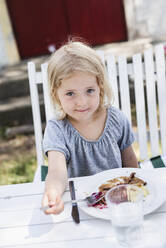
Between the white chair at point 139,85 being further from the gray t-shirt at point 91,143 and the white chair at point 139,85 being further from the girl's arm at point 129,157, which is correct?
the gray t-shirt at point 91,143

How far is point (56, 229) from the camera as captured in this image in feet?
3.27

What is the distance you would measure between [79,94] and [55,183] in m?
0.42

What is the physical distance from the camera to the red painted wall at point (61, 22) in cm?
480

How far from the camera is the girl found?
4.50ft

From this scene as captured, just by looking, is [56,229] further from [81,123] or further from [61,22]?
[61,22]

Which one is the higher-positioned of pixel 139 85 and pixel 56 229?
pixel 139 85

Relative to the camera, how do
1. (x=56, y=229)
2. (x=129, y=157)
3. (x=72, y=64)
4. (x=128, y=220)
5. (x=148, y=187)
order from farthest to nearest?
(x=129, y=157) → (x=72, y=64) → (x=148, y=187) → (x=56, y=229) → (x=128, y=220)

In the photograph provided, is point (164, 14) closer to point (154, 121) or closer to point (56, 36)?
point (56, 36)

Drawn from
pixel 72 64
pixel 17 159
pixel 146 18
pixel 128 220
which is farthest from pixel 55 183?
pixel 146 18

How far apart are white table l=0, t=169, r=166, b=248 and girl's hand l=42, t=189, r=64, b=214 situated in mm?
44

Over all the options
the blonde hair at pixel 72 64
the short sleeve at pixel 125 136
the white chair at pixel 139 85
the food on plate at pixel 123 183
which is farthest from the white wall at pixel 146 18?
the food on plate at pixel 123 183

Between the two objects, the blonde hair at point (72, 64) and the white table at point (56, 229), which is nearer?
the white table at point (56, 229)

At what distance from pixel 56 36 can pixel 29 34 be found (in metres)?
0.43

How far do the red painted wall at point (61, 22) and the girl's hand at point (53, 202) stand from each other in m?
4.15
